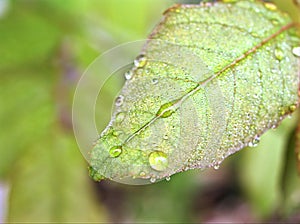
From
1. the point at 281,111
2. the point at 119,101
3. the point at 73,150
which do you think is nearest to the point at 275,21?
the point at 281,111

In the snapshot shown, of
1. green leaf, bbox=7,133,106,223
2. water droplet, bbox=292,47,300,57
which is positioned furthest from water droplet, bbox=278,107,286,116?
green leaf, bbox=7,133,106,223

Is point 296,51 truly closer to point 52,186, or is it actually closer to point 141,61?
point 141,61

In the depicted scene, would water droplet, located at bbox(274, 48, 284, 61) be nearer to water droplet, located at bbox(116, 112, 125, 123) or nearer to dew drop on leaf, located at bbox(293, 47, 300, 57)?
dew drop on leaf, located at bbox(293, 47, 300, 57)

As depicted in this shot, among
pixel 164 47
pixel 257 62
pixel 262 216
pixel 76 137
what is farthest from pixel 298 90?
pixel 262 216

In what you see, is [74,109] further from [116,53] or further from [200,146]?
[200,146]

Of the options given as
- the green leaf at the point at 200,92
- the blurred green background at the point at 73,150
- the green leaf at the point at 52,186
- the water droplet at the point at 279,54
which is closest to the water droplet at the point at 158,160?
the green leaf at the point at 200,92

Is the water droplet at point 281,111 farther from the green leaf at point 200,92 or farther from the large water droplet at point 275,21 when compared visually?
the large water droplet at point 275,21
